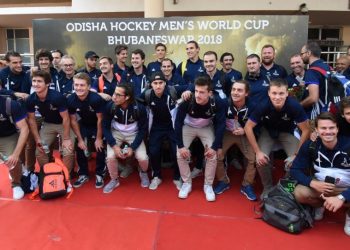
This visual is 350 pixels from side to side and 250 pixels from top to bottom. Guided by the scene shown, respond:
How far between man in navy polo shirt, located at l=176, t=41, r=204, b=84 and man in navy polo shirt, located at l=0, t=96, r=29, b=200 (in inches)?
107

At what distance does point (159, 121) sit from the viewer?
15.1 feet

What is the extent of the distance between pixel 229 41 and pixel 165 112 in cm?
256

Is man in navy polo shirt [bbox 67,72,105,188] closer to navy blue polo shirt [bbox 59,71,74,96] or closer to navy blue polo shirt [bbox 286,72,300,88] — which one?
navy blue polo shirt [bbox 59,71,74,96]

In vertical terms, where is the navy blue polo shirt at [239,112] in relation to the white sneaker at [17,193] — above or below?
above

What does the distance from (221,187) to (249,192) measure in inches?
15.7

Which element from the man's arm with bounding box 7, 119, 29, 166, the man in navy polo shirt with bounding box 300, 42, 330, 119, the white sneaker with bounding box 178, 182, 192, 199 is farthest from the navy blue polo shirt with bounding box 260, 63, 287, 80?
the man's arm with bounding box 7, 119, 29, 166

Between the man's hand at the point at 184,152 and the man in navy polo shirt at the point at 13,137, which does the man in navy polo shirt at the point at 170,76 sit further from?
the man in navy polo shirt at the point at 13,137

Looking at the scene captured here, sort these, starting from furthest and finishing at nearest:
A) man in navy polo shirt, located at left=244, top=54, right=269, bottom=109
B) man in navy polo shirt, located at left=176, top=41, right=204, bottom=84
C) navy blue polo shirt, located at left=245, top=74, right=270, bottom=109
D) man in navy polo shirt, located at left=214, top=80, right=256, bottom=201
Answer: man in navy polo shirt, located at left=176, top=41, right=204, bottom=84, man in navy polo shirt, located at left=244, top=54, right=269, bottom=109, navy blue polo shirt, located at left=245, top=74, right=270, bottom=109, man in navy polo shirt, located at left=214, top=80, right=256, bottom=201

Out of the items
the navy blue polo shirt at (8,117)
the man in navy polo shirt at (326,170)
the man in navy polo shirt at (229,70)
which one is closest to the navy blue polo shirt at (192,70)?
the man in navy polo shirt at (229,70)

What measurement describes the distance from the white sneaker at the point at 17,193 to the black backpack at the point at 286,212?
312 cm

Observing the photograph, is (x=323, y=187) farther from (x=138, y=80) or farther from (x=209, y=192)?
(x=138, y=80)

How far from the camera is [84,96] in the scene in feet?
14.3

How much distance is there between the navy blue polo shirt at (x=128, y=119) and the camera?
431 cm

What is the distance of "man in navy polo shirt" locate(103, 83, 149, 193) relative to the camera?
4.26 m
